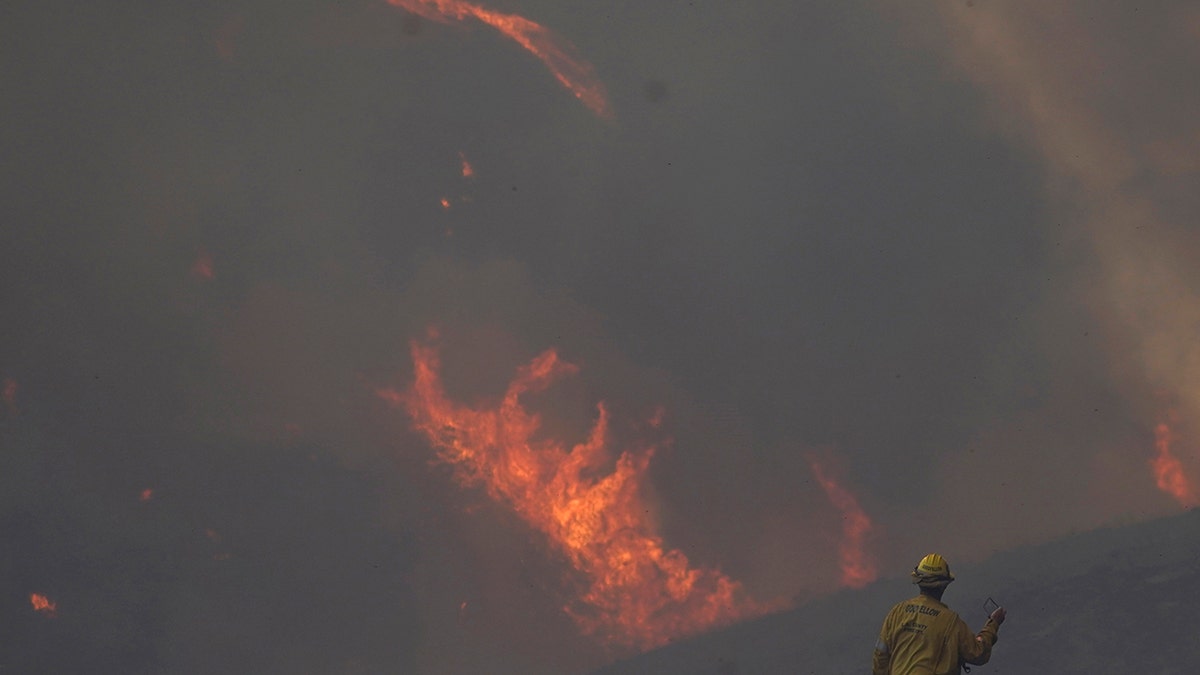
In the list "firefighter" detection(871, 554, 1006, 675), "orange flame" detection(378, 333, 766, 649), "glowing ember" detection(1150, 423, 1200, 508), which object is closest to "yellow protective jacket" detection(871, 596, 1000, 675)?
"firefighter" detection(871, 554, 1006, 675)

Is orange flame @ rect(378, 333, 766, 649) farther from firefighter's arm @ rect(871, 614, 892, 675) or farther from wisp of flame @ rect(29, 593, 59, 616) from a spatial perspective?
firefighter's arm @ rect(871, 614, 892, 675)

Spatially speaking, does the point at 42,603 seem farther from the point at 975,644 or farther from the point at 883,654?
the point at 975,644

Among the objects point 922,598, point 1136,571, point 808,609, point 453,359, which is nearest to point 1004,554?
point 1136,571

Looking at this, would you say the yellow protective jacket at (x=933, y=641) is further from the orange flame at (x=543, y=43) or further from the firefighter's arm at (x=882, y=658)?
the orange flame at (x=543, y=43)

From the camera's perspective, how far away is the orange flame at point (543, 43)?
656 inches

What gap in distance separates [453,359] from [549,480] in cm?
255

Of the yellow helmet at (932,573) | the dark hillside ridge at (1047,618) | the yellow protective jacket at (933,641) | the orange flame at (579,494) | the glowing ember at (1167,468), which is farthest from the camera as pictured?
the orange flame at (579,494)

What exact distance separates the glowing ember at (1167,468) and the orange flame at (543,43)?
33.0 feet

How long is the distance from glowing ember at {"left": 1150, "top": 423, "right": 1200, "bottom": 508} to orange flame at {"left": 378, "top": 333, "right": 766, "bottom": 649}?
23.1 ft

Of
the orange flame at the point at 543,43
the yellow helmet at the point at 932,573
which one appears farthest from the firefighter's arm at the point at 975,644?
the orange flame at the point at 543,43

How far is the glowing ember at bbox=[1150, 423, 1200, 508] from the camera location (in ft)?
51.2

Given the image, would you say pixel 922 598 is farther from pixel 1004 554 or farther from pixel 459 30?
pixel 459 30

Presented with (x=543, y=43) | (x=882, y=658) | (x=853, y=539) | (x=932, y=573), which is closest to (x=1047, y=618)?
(x=853, y=539)

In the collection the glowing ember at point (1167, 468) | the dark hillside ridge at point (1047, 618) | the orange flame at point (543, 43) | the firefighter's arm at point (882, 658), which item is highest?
the orange flame at point (543, 43)
